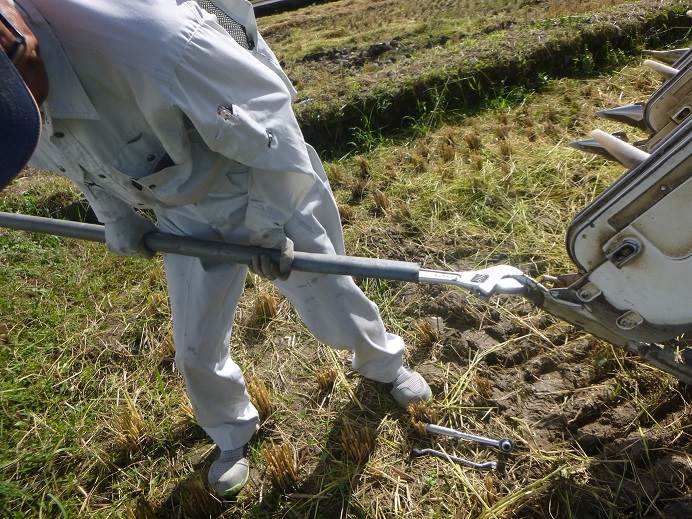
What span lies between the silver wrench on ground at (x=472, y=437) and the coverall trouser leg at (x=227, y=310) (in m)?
0.37

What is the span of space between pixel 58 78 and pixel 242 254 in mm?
745

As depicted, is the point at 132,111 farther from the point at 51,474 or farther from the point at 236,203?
the point at 51,474

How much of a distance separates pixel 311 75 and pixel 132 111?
436cm

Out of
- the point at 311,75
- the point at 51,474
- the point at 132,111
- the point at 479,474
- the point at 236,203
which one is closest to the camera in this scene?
the point at 132,111

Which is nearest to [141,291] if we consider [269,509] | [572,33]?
[269,509]

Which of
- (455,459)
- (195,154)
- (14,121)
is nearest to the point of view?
(14,121)

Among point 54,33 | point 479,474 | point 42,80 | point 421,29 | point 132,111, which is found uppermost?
point 54,33

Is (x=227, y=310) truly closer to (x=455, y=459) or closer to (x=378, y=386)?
(x=378, y=386)

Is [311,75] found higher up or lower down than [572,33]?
lower down

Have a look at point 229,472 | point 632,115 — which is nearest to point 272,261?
point 229,472

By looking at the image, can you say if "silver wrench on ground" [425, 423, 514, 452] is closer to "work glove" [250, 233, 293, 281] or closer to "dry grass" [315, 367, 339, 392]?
"dry grass" [315, 367, 339, 392]

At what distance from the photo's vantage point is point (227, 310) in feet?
7.06

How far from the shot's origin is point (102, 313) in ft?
11.5

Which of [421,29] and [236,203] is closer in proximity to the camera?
[236,203]
